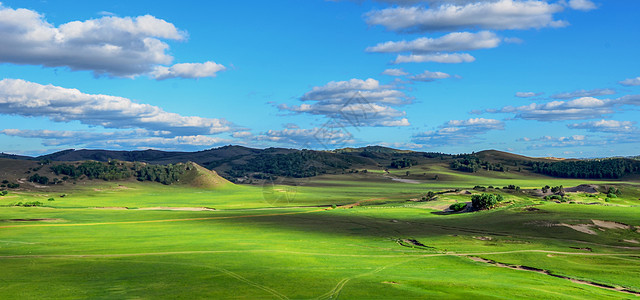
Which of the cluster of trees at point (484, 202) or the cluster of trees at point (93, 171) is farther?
the cluster of trees at point (93, 171)

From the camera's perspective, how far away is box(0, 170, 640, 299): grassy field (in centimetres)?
3644

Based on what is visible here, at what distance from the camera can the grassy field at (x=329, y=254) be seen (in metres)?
36.4

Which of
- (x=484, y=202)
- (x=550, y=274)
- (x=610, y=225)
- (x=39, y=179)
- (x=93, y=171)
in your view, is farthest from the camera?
(x=93, y=171)

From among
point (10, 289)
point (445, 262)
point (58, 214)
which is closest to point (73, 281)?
point (10, 289)

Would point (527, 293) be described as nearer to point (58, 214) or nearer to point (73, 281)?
point (73, 281)

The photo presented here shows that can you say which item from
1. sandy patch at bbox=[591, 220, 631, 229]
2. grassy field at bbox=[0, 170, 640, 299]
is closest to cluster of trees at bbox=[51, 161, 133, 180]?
grassy field at bbox=[0, 170, 640, 299]

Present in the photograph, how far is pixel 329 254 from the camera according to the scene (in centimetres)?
5325

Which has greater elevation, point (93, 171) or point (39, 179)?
point (93, 171)

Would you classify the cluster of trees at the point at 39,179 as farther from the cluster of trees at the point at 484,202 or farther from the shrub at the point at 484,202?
the shrub at the point at 484,202

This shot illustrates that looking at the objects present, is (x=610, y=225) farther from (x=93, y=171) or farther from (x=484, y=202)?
(x=93, y=171)

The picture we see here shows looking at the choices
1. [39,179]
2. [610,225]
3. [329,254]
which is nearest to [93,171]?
[39,179]

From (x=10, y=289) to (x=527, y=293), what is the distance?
36562 millimetres

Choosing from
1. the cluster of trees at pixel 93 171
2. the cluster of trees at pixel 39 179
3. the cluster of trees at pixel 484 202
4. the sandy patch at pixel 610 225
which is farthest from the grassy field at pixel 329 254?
the cluster of trees at pixel 93 171

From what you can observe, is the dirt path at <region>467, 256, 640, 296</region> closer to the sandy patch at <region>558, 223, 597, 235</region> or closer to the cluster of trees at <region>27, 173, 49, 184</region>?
the sandy patch at <region>558, 223, 597, 235</region>
